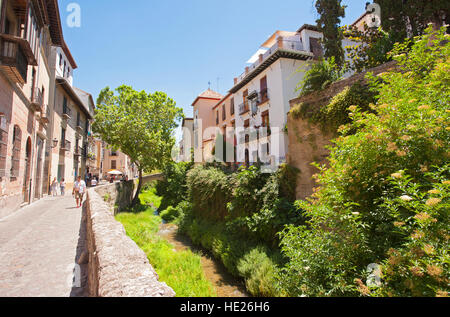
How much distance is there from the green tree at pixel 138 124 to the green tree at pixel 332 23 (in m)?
13.3

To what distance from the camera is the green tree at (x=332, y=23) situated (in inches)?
381

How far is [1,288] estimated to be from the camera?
3334 millimetres

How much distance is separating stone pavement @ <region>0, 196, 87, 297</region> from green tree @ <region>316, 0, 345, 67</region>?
10978mm

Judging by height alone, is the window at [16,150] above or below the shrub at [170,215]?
above

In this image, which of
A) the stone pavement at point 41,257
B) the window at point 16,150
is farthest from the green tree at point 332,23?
the window at point 16,150

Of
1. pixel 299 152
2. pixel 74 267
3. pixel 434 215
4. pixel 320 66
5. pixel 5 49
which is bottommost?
pixel 74 267

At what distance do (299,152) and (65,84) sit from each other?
18109 mm

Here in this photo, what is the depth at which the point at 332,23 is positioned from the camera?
32.1 ft

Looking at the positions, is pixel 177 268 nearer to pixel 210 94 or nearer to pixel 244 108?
pixel 244 108

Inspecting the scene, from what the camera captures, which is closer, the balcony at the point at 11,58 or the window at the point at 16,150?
the balcony at the point at 11,58

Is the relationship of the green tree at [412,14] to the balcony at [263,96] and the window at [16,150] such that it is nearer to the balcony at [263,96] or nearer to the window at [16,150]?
the balcony at [263,96]

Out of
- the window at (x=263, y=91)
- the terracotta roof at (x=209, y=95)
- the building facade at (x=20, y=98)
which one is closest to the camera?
the building facade at (x=20, y=98)

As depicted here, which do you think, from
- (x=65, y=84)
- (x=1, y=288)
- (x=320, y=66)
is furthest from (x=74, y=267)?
(x=65, y=84)
